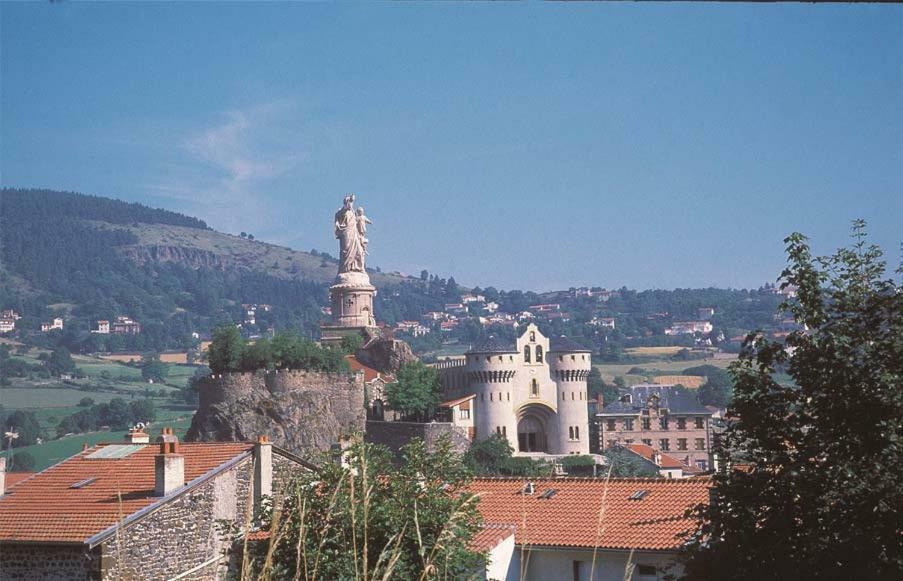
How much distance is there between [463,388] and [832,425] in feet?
190

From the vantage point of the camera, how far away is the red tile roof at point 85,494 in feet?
50.2

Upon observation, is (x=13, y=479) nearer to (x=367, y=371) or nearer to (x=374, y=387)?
(x=374, y=387)

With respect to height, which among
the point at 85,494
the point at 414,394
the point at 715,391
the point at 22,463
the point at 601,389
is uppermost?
the point at 601,389

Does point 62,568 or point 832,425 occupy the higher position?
point 832,425

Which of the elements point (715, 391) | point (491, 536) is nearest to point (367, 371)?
point (491, 536)

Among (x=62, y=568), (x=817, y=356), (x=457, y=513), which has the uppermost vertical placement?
(x=817, y=356)


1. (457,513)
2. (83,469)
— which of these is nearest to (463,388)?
(83,469)

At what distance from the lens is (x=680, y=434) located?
85000mm

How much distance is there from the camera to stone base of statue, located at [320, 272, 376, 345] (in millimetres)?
83750

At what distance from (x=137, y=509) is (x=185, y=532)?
82 centimetres

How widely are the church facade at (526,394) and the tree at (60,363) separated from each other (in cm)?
8596

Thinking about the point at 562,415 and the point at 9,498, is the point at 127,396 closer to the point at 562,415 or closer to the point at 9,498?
the point at 562,415

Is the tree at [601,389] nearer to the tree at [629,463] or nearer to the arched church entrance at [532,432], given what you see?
the tree at [629,463]

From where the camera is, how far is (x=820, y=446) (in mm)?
11617
